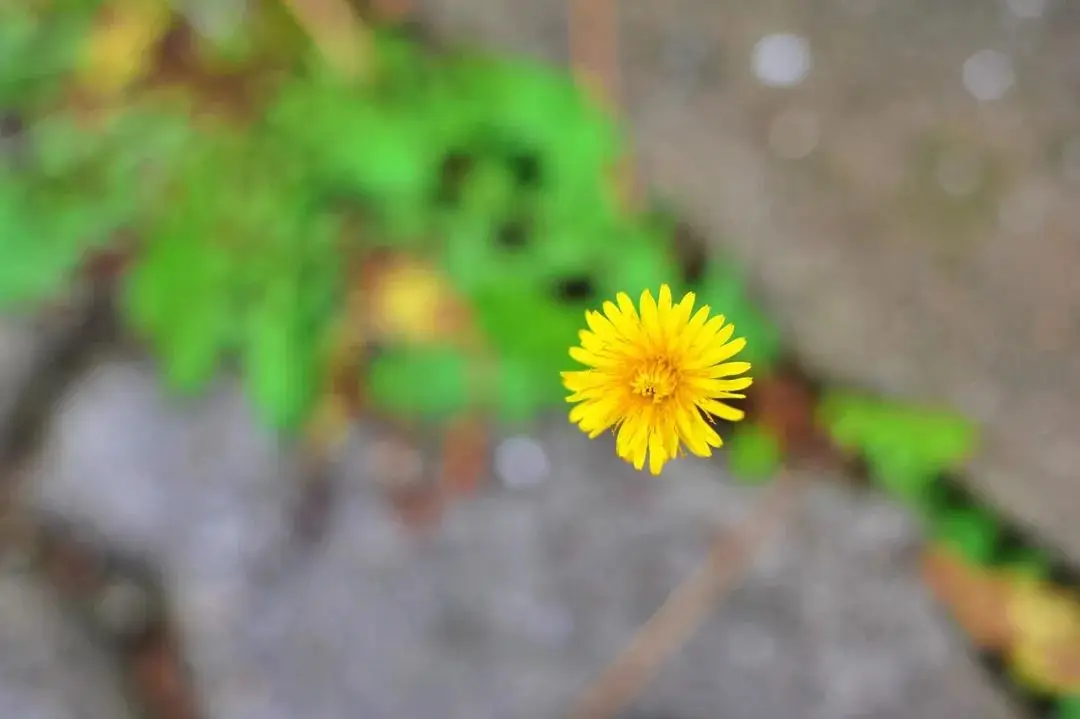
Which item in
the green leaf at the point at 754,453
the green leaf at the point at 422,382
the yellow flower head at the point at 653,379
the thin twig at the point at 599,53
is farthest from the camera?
the thin twig at the point at 599,53

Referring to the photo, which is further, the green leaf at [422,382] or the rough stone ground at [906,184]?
the green leaf at [422,382]

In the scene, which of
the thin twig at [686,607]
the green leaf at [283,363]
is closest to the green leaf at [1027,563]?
the thin twig at [686,607]

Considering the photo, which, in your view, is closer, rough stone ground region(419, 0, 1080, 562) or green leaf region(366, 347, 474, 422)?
rough stone ground region(419, 0, 1080, 562)

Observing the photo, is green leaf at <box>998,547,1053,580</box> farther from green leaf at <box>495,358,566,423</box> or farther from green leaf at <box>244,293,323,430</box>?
green leaf at <box>244,293,323,430</box>

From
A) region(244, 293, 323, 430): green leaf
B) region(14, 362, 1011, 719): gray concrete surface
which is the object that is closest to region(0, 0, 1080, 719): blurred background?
region(14, 362, 1011, 719): gray concrete surface

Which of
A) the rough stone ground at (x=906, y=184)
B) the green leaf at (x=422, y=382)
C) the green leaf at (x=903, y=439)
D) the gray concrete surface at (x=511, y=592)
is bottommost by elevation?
the gray concrete surface at (x=511, y=592)

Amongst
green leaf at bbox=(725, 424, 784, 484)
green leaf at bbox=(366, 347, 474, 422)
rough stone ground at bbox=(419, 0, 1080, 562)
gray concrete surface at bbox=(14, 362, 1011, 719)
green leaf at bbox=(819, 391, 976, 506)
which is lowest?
gray concrete surface at bbox=(14, 362, 1011, 719)

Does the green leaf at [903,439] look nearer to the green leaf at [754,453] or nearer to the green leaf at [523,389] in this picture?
the green leaf at [754,453]
